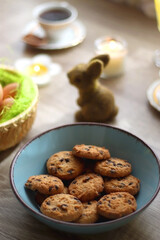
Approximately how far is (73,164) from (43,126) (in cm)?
30

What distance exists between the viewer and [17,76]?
1.11 m

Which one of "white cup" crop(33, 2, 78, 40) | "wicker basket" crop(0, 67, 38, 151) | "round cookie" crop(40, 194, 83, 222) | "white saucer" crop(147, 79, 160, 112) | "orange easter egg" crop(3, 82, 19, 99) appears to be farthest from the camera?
"white cup" crop(33, 2, 78, 40)

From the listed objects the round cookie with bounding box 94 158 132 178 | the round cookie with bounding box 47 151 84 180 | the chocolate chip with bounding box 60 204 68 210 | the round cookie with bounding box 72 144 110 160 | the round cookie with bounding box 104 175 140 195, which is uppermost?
the round cookie with bounding box 72 144 110 160

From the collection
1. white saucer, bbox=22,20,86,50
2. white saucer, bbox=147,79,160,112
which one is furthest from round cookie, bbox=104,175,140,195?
white saucer, bbox=22,20,86,50

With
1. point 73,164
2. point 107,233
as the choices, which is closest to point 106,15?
point 73,164

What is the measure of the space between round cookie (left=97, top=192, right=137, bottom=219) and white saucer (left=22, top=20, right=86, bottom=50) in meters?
0.87

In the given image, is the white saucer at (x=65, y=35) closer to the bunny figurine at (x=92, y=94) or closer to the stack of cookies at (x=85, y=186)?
the bunny figurine at (x=92, y=94)

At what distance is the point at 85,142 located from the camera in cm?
94

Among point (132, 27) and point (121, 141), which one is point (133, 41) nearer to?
point (132, 27)

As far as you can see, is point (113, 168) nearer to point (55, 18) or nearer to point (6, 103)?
point (6, 103)

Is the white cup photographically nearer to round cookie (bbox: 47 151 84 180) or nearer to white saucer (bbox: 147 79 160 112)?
white saucer (bbox: 147 79 160 112)

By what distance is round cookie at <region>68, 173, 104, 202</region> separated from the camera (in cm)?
76

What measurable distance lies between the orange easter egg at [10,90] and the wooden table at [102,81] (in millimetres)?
127

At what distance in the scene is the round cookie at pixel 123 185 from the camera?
30.5 inches
